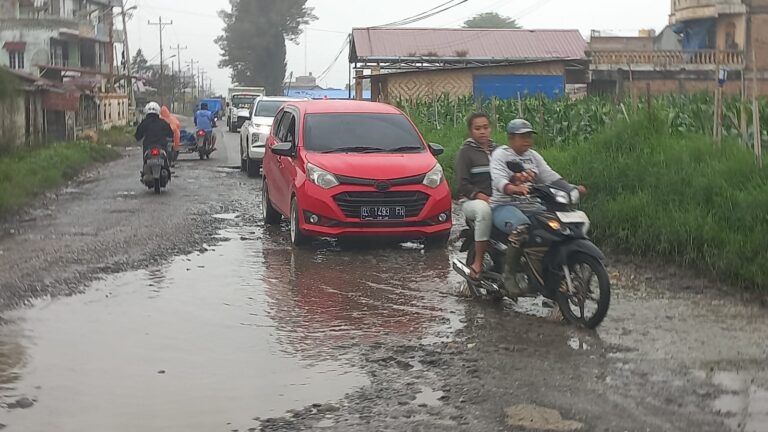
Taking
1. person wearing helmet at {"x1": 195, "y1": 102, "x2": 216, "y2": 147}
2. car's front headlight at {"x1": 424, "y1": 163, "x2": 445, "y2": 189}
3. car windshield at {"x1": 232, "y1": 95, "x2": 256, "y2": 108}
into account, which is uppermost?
car windshield at {"x1": 232, "y1": 95, "x2": 256, "y2": 108}

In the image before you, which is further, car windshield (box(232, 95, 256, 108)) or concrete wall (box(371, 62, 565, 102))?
car windshield (box(232, 95, 256, 108))

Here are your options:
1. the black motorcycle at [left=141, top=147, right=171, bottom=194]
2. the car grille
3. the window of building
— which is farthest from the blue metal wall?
the window of building

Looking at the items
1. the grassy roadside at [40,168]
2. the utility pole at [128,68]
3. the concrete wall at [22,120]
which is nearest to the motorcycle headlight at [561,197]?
the grassy roadside at [40,168]

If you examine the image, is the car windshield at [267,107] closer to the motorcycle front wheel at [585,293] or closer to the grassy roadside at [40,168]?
the grassy roadside at [40,168]

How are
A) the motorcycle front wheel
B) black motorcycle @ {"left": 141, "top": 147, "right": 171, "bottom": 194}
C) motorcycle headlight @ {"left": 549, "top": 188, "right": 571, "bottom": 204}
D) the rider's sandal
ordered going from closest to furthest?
the motorcycle front wheel < motorcycle headlight @ {"left": 549, "top": 188, "right": 571, "bottom": 204} < the rider's sandal < black motorcycle @ {"left": 141, "top": 147, "right": 171, "bottom": 194}

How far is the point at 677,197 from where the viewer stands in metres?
9.56

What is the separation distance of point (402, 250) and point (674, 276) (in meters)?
3.16

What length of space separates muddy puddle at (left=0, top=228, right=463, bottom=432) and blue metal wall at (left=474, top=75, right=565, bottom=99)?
24.3 meters

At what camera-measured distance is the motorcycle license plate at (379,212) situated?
999 centimetres

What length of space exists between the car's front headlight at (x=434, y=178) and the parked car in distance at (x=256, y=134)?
9476 millimetres

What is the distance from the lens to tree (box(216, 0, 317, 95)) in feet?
296

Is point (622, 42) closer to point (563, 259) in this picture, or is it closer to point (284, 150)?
point (284, 150)

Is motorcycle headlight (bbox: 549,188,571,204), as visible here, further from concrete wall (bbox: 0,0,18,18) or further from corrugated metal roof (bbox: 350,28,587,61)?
concrete wall (bbox: 0,0,18,18)

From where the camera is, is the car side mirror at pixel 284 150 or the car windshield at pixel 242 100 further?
the car windshield at pixel 242 100
